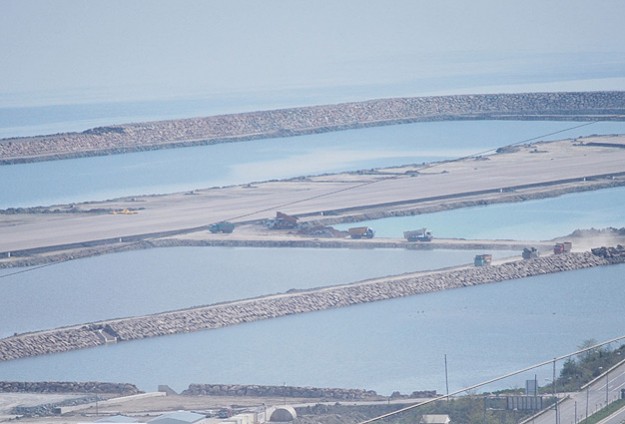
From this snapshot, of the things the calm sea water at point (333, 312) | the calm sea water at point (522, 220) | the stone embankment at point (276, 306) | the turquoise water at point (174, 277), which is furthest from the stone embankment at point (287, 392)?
the calm sea water at point (522, 220)

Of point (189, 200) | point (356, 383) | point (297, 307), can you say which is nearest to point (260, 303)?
point (297, 307)

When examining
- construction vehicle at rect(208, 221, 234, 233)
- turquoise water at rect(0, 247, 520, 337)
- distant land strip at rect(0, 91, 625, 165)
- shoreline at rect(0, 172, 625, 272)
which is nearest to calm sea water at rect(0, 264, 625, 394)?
turquoise water at rect(0, 247, 520, 337)

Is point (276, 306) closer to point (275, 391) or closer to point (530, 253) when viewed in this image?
point (530, 253)

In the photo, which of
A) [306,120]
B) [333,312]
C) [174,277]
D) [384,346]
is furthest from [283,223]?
[306,120]

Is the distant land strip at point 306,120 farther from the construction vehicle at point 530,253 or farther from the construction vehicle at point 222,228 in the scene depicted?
the construction vehicle at point 530,253

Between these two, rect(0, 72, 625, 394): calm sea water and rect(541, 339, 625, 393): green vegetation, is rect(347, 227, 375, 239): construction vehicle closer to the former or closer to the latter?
rect(0, 72, 625, 394): calm sea water

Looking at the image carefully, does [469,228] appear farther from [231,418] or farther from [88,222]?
[231,418]
